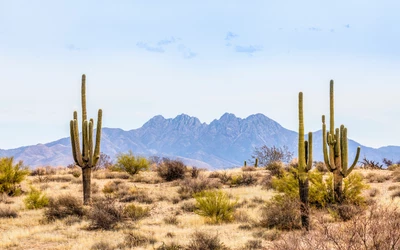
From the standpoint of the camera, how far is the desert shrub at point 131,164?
3040 cm

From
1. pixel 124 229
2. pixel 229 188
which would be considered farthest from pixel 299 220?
pixel 229 188

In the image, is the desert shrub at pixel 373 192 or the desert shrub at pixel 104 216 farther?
the desert shrub at pixel 373 192

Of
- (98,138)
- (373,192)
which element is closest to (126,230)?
(98,138)

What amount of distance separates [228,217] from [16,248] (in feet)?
21.1

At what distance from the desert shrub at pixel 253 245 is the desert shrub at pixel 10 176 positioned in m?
14.7

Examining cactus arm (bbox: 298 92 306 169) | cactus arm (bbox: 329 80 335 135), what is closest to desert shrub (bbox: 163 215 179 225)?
cactus arm (bbox: 298 92 306 169)

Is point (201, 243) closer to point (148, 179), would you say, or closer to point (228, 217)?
point (228, 217)

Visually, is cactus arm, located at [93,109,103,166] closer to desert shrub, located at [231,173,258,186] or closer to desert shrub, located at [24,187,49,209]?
desert shrub, located at [24,187,49,209]

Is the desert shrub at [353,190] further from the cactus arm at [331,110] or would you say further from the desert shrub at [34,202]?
the desert shrub at [34,202]

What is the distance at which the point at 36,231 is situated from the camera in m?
13.1

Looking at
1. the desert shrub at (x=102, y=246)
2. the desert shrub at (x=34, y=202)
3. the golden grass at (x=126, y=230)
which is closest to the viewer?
the desert shrub at (x=102, y=246)

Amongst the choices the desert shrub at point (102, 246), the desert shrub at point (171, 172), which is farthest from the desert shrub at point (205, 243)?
the desert shrub at point (171, 172)

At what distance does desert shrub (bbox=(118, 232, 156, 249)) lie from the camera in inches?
431

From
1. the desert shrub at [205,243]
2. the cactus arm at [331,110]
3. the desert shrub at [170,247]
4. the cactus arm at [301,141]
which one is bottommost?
the desert shrub at [170,247]
